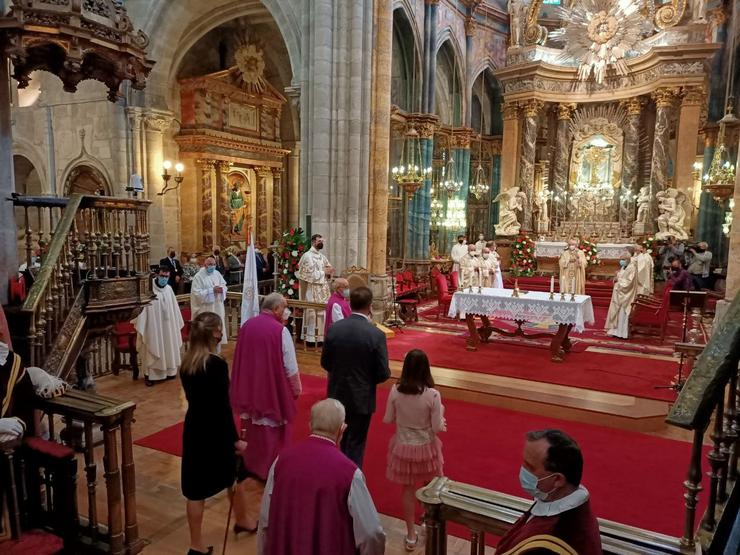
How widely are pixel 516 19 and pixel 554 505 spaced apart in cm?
2271

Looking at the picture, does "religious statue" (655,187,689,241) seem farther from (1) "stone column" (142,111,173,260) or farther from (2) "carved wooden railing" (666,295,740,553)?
(2) "carved wooden railing" (666,295,740,553)

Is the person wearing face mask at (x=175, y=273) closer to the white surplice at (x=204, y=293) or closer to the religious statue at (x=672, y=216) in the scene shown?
the white surplice at (x=204, y=293)

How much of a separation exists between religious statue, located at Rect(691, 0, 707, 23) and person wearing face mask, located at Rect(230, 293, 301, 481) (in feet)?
66.3

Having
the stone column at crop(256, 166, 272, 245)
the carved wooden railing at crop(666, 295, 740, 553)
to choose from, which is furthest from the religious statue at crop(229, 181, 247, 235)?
the carved wooden railing at crop(666, 295, 740, 553)

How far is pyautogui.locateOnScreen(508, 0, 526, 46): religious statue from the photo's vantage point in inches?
813

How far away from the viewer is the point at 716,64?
2012 cm

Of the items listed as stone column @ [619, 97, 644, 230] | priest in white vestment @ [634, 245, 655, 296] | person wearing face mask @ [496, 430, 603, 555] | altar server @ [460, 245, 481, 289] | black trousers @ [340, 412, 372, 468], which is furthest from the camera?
stone column @ [619, 97, 644, 230]

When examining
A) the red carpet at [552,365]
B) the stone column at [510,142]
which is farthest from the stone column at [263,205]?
the stone column at [510,142]

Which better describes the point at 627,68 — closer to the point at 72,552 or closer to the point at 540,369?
the point at 540,369

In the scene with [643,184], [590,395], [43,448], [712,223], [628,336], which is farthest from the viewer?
[643,184]

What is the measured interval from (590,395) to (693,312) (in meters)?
8.58

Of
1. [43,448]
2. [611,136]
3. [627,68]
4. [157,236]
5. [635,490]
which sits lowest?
[635,490]

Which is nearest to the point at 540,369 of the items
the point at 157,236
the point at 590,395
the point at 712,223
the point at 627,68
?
the point at 590,395

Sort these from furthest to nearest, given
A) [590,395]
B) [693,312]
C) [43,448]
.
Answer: [693,312]
[590,395]
[43,448]
